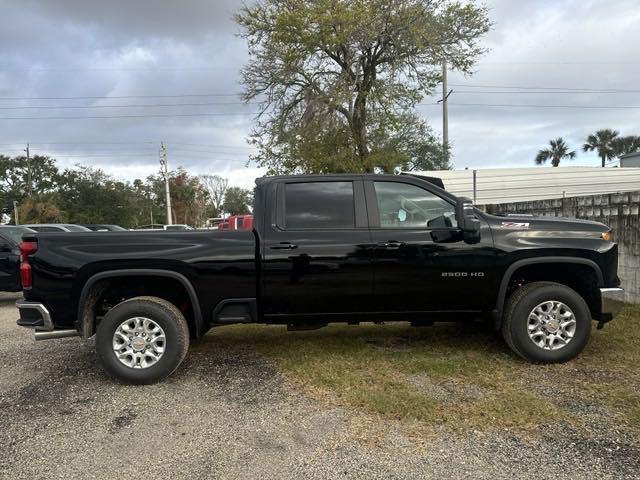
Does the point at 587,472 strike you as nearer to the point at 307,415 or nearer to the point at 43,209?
the point at 307,415

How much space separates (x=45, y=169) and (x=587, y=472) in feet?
256

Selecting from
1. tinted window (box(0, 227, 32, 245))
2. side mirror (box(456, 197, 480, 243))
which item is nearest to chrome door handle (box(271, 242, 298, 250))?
side mirror (box(456, 197, 480, 243))

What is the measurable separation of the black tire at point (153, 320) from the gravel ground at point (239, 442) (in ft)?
0.42

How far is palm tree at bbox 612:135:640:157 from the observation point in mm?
51156

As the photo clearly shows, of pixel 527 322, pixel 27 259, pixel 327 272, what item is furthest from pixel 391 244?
pixel 27 259

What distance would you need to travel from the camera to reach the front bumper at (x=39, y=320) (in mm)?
4656

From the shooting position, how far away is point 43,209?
51.4 metres

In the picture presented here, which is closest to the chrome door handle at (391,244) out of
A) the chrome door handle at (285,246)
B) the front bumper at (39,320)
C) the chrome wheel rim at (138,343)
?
the chrome door handle at (285,246)

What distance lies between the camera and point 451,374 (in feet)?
15.5

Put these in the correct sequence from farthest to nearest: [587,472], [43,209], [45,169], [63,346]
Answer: [45,169]
[43,209]
[63,346]
[587,472]

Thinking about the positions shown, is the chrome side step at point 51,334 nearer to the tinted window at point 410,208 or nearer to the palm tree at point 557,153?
the tinted window at point 410,208

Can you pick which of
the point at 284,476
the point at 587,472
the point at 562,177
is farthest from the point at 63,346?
the point at 562,177

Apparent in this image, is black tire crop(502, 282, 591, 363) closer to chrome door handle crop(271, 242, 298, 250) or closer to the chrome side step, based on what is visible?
chrome door handle crop(271, 242, 298, 250)

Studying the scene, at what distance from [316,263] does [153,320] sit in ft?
5.20
